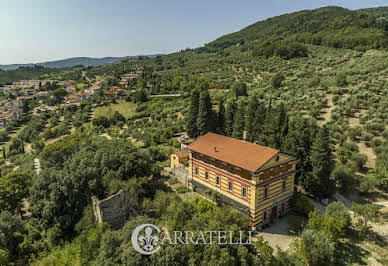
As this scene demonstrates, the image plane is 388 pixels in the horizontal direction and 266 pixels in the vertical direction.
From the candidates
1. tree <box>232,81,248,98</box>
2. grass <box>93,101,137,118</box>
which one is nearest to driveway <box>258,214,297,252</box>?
tree <box>232,81,248,98</box>

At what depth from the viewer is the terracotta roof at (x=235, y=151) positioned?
2275 cm

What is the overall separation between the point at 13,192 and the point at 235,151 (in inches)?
1024

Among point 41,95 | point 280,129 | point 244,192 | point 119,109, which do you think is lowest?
point 119,109

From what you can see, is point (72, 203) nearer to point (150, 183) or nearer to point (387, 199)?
point (150, 183)

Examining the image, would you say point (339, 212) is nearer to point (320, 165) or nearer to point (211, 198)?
point (320, 165)

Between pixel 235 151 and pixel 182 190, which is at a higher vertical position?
pixel 235 151

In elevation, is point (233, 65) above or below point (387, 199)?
above

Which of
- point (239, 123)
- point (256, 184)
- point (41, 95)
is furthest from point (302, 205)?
point (41, 95)

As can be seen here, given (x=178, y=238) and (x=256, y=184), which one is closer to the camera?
(x=178, y=238)

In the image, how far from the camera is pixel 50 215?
82.5ft

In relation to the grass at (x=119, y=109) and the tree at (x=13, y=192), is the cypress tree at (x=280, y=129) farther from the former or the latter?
the grass at (x=119, y=109)

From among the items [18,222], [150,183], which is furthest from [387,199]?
[18,222]

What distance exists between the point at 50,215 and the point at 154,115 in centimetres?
4139

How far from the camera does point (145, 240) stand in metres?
17.9
